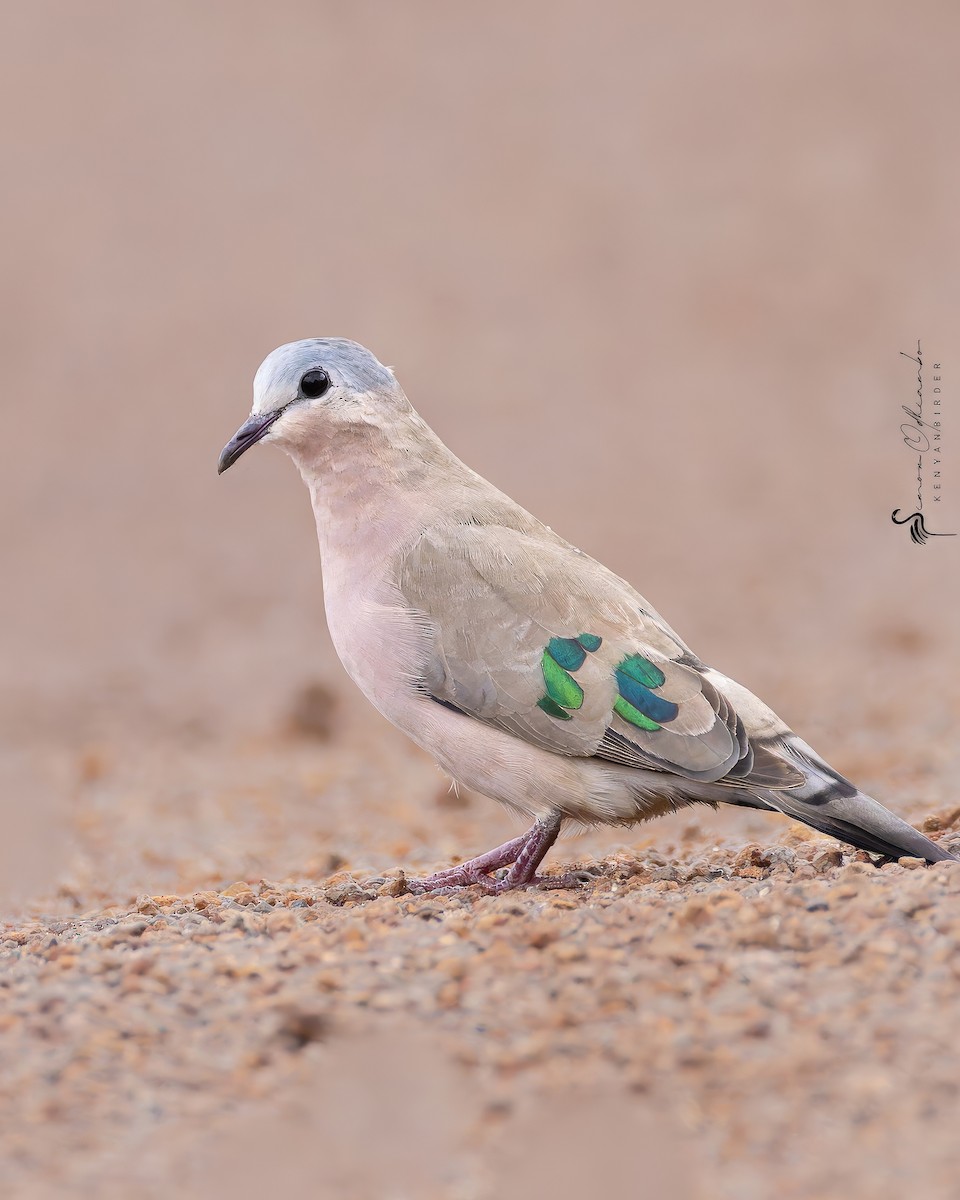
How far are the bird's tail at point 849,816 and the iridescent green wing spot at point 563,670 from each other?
2.57ft

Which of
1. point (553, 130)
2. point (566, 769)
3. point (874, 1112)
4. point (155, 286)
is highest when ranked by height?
point (553, 130)

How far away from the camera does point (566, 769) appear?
5941 millimetres

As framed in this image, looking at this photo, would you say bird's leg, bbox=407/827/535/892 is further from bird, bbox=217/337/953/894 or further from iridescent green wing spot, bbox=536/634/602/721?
iridescent green wing spot, bbox=536/634/602/721

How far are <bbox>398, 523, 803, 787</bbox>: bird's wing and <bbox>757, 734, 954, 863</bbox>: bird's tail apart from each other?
0.07 m

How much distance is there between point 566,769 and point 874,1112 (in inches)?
96.4

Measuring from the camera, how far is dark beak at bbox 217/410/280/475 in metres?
6.28

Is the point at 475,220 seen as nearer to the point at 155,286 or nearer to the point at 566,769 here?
the point at 155,286

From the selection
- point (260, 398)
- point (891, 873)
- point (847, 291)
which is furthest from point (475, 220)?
point (891, 873)

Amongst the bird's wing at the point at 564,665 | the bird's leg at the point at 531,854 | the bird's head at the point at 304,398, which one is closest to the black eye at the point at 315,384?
the bird's head at the point at 304,398

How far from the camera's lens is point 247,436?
6.29 m

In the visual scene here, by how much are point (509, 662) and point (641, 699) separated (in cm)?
52

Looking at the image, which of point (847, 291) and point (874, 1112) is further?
point (847, 291)

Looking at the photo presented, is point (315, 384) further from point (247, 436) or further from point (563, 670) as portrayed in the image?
point (563, 670)

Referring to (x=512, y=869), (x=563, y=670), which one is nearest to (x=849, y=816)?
(x=563, y=670)
